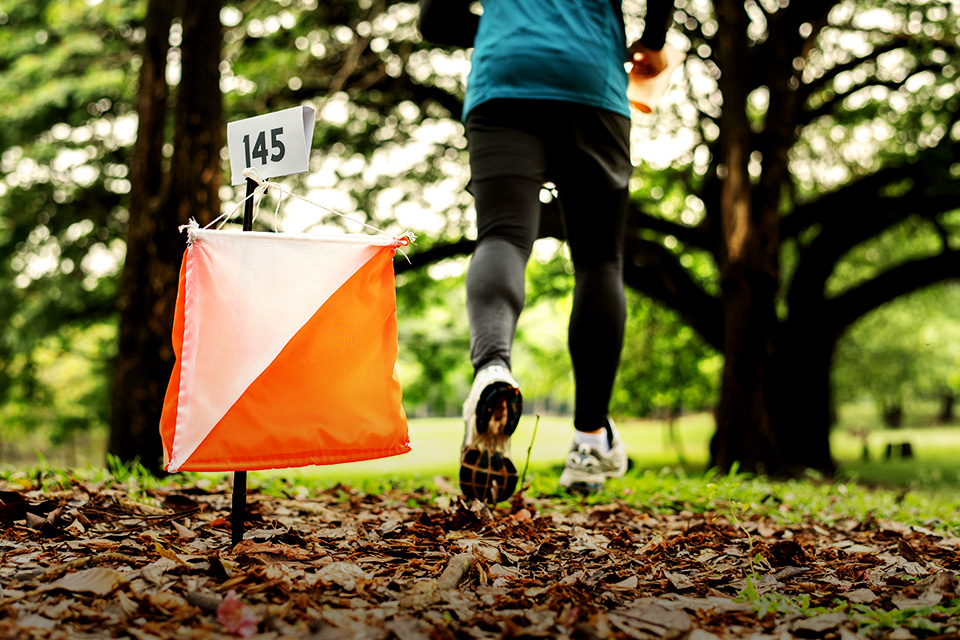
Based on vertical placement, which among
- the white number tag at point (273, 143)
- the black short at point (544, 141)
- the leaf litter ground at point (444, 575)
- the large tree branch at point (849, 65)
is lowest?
the leaf litter ground at point (444, 575)

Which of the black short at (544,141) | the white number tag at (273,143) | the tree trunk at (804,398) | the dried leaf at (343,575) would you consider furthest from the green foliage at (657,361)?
the dried leaf at (343,575)

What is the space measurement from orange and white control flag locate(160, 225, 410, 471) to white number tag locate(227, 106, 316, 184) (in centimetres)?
24

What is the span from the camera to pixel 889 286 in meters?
10.9

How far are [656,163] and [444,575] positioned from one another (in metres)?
11.0

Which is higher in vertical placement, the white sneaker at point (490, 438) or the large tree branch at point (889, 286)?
the large tree branch at point (889, 286)

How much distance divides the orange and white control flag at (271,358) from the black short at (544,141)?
32.9 inches

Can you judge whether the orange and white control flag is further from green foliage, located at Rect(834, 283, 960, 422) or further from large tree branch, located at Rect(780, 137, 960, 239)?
green foliage, located at Rect(834, 283, 960, 422)

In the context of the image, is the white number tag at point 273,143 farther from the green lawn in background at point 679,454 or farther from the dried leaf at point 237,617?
the dried leaf at point 237,617

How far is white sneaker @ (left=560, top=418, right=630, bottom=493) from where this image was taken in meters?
2.92

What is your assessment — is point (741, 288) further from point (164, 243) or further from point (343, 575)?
point (343, 575)

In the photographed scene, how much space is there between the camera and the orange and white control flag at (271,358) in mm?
1704

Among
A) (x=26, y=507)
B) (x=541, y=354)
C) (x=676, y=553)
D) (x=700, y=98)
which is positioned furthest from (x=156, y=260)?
(x=541, y=354)

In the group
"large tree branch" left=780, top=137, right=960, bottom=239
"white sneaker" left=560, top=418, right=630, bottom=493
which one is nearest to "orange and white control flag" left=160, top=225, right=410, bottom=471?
"white sneaker" left=560, top=418, right=630, bottom=493

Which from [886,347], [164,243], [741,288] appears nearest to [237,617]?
[164,243]
